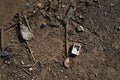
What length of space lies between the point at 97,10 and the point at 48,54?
96 centimetres

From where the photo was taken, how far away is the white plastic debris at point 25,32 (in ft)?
17.4

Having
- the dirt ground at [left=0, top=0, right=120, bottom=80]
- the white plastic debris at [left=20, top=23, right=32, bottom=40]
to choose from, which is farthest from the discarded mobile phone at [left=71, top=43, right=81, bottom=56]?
the white plastic debris at [left=20, top=23, right=32, bottom=40]

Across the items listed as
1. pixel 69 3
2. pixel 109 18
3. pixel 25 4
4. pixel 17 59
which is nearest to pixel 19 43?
pixel 17 59

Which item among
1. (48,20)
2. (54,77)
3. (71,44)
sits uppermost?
(48,20)

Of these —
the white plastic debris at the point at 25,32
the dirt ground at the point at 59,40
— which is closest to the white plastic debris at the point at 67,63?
the dirt ground at the point at 59,40

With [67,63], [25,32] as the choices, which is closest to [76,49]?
[67,63]

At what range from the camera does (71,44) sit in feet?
17.4

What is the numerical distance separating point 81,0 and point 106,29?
56 centimetres

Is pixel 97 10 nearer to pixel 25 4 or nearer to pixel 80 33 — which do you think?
pixel 80 33

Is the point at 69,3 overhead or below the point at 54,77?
overhead

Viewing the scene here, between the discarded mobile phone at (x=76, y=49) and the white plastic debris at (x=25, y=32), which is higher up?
the white plastic debris at (x=25, y=32)

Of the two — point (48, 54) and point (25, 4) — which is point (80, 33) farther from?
point (25, 4)

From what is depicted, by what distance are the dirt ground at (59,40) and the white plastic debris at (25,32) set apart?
0.21 ft

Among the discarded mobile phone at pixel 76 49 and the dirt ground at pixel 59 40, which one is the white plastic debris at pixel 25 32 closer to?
the dirt ground at pixel 59 40
